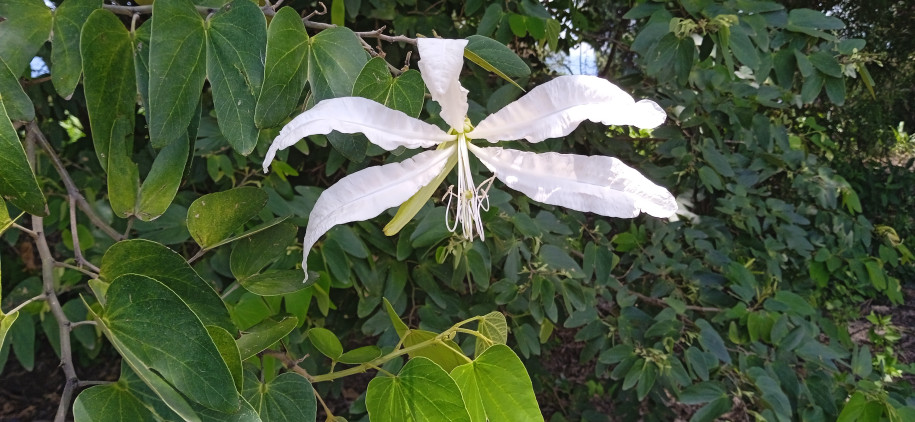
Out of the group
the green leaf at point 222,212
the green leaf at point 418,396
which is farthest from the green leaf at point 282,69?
the green leaf at point 418,396

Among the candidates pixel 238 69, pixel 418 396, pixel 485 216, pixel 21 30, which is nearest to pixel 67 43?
pixel 21 30

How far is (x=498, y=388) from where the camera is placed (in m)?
0.50

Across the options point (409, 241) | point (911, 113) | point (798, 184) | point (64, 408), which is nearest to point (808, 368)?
point (798, 184)

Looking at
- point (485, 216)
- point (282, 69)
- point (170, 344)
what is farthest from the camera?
point (485, 216)

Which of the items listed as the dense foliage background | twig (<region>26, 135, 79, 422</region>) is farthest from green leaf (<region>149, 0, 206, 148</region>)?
twig (<region>26, 135, 79, 422</region>)

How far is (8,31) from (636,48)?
1022 millimetres

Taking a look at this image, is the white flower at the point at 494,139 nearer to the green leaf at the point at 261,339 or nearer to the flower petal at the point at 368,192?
the flower petal at the point at 368,192

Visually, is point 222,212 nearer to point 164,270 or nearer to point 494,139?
point 164,270

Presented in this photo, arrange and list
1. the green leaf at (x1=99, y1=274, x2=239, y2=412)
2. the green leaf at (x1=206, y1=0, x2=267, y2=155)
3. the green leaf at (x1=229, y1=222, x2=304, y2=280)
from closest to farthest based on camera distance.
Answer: the green leaf at (x1=99, y1=274, x2=239, y2=412), the green leaf at (x1=206, y1=0, x2=267, y2=155), the green leaf at (x1=229, y1=222, x2=304, y2=280)

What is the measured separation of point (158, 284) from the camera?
40 cm

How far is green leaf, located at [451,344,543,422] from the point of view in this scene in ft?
1.61

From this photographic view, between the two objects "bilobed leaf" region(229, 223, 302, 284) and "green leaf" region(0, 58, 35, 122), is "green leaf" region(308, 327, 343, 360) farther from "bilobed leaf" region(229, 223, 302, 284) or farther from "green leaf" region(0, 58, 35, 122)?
"green leaf" region(0, 58, 35, 122)

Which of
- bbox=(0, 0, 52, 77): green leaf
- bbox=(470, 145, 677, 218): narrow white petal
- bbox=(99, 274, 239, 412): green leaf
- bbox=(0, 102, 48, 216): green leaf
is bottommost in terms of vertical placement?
bbox=(99, 274, 239, 412): green leaf

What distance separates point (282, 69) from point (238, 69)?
35mm
